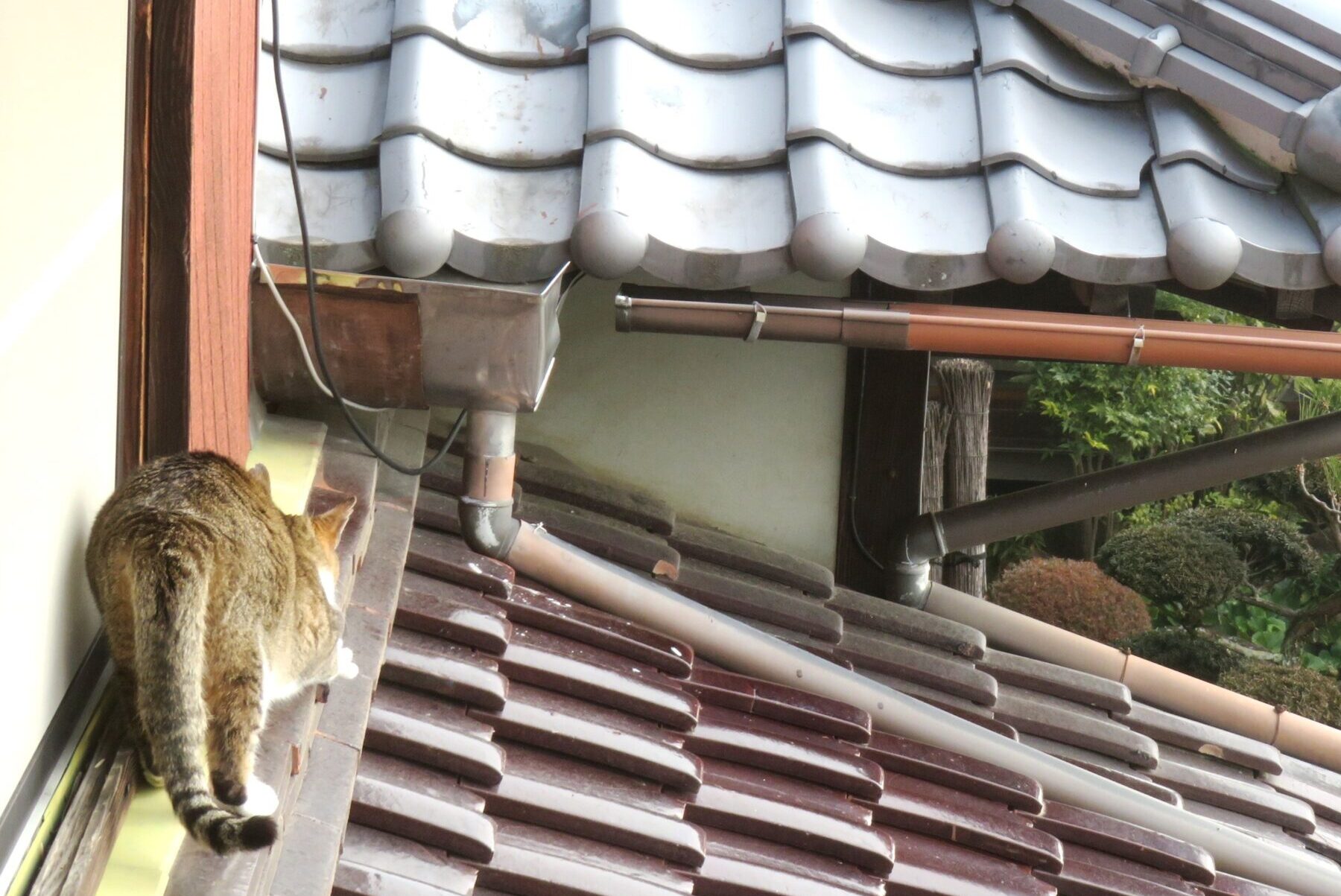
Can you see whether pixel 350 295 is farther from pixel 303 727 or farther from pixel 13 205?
pixel 13 205

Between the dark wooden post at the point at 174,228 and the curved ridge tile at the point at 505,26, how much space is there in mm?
1135

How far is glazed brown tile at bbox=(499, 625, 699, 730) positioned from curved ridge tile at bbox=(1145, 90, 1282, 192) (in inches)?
75.9

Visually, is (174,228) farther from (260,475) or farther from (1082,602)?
(1082,602)

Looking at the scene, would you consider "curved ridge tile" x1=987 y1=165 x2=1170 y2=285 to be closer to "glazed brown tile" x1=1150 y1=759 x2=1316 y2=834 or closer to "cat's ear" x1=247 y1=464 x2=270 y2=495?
"glazed brown tile" x1=1150 y1=759 x2=1316 y2=834

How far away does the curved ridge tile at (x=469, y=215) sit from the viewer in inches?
131

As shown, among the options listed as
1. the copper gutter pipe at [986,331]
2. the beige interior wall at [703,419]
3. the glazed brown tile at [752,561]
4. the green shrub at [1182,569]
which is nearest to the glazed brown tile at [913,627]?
the glazed brown tile at [752,561]

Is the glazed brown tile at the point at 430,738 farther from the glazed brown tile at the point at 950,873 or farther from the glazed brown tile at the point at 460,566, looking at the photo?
the glazed brown tile at the point at 950,873

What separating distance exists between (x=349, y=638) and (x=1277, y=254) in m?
2.48

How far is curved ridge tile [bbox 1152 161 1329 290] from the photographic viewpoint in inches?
142

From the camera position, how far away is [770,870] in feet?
10.3

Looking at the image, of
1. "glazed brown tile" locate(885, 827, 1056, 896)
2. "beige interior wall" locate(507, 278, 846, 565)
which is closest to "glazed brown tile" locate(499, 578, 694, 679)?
"glazed brown tile" locate(885, 827, 1056, 896)

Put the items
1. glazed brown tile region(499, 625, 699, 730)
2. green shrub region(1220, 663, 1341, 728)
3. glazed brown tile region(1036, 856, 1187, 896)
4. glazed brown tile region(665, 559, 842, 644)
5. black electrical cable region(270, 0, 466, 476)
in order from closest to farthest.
Result: black electrical cable region(270, 0, 466, 476)
glazed brown tile region(499, 625, 699, 730)
glazed brown tile region(1036, 856, 1187, 896)
glazed brown tile region(665, 559, 842, 644)
green shrub region(1220, 663, 1341, 728)

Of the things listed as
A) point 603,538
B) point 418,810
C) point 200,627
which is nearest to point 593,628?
point 603,538

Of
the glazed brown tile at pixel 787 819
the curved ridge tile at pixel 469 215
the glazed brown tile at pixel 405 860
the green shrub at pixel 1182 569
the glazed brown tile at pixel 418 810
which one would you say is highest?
the green shrub at pixel 1182 569
